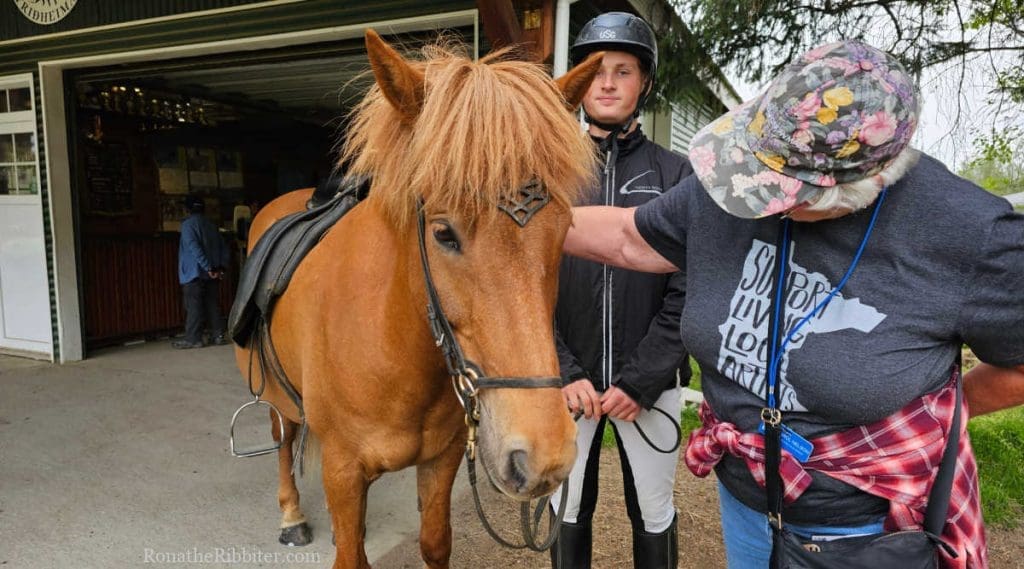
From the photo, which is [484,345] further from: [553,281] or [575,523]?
[575,523]

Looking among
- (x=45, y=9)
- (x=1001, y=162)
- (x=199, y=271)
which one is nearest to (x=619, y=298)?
(x=1001, y=162)

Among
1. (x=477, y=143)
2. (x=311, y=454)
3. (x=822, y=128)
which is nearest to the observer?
(x=822, y=128)

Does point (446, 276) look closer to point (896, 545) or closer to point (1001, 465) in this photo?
point (896, 545)

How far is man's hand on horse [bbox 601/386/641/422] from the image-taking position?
5.90 feet

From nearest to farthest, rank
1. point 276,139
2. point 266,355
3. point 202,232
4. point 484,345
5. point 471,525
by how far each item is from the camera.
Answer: point 484,345 → point 266,355 → point 471,525 → point 202,232 → point 276,139

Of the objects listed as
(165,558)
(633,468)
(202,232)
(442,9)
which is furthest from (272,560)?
(202,232)

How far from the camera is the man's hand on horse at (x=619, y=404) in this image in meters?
1.80

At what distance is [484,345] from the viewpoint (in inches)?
47.3

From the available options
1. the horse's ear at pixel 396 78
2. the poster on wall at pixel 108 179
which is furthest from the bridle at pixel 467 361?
the poster on wall at pixel 108 179

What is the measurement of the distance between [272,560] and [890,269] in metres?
2.83

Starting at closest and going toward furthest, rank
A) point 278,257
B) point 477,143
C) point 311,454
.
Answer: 1. point 477,143
2. point 278,257
3. point 311,454

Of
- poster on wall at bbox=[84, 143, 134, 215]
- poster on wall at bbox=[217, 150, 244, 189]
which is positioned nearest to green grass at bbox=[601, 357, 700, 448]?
poster on wall at bbox=[84, 143, 134, 215]

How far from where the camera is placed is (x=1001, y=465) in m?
3.72

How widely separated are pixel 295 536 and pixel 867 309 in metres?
2.79
